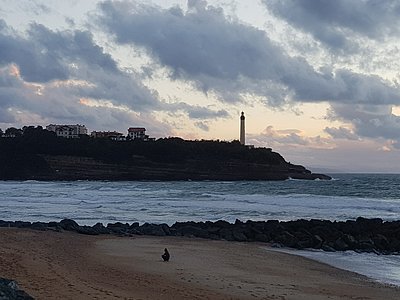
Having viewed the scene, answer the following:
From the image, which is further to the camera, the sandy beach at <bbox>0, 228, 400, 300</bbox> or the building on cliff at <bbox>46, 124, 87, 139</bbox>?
the building on cliff at <bbox>46, 124, 87, 139</bbox>

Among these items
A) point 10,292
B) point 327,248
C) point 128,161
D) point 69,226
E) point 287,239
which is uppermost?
point 128,161

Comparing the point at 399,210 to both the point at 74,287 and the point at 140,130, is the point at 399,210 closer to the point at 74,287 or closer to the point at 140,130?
the point at 74,287

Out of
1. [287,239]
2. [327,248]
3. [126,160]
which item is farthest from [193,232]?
[126,160]

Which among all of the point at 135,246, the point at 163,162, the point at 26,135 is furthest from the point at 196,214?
the point at 26,135

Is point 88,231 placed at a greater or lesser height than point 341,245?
greater

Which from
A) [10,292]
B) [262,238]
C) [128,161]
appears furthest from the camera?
[128,161]

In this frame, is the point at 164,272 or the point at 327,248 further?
the point at 327,248

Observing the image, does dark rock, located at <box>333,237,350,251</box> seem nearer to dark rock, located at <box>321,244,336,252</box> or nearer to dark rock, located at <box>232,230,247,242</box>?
dark rock, located at <box>321,244,336,252</box>

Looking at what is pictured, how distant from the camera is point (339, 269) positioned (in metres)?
13.1

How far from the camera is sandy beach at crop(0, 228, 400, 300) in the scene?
923 cm

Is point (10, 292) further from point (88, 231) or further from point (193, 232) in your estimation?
point (193, 232)

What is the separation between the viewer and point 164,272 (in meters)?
11.5

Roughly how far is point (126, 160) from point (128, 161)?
402mm

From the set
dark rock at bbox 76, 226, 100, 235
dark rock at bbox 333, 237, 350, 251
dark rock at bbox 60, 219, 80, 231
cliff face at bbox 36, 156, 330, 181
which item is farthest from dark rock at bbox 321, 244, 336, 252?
cliff face at bbox 36, 156, 330, 181
